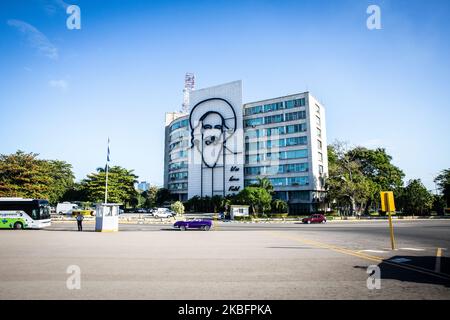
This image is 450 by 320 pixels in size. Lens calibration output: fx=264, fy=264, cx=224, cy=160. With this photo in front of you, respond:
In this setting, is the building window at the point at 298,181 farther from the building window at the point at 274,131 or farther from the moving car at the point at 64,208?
the moving car at the point at 64,208

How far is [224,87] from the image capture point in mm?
79312

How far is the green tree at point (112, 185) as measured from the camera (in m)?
68.5

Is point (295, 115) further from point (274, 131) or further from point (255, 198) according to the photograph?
point (255, 198)

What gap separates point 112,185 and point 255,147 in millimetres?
40325

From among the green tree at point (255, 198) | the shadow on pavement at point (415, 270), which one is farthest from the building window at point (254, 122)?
the shadow on pavement at point (415, 270)

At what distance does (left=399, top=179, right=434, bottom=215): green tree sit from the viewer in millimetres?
62219

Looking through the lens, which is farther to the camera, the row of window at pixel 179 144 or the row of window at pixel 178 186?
the row of window at pixel 178 186

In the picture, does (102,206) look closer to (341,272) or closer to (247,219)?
(341,272)

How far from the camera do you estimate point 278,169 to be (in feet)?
225

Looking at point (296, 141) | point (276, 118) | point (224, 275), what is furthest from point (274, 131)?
point (224, 275)

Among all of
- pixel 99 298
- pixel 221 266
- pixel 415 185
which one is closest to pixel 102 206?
pixel 221 266

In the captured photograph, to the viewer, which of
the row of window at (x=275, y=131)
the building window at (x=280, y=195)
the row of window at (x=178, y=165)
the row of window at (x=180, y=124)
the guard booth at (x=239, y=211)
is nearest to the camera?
the guard booth at (x=239, y=211)

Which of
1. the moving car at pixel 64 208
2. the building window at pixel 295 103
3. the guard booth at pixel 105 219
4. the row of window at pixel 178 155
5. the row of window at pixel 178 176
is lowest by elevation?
the moving car at pixel 64 208
